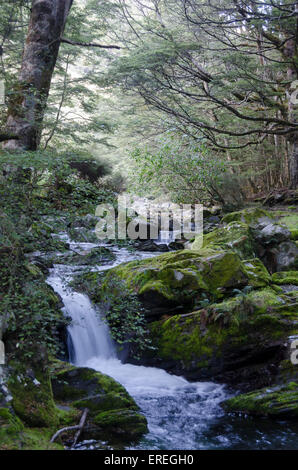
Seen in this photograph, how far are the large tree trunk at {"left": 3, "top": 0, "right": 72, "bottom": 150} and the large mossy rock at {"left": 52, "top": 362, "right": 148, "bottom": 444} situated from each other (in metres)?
3.29

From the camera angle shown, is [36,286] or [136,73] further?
[136,73]

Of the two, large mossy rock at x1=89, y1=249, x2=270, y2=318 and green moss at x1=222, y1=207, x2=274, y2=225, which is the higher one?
green moss at x1=222, y1=207, x2=274, y2=225

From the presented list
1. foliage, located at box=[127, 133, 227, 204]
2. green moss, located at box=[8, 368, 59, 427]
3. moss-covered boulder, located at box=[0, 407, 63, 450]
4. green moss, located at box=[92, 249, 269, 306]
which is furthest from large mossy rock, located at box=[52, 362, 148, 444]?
foliage, located at box=[127, 133, 227, 204]

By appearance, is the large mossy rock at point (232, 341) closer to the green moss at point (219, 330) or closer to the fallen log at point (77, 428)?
the green moss at point (219, 330)

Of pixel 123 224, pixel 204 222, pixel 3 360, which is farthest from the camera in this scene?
pixel 204 222

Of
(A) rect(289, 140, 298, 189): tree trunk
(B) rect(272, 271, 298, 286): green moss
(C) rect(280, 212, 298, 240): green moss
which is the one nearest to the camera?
(B) rect(272, 271, 298, 286): green moss

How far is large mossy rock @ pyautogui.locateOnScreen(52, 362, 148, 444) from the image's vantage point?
14.6 ft

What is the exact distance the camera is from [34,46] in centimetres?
593

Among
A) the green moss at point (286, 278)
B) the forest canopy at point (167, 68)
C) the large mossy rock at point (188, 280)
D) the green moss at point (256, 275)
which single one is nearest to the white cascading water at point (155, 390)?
the large mossy rock at point (188, 280)

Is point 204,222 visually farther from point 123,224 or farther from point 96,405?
point 96,405

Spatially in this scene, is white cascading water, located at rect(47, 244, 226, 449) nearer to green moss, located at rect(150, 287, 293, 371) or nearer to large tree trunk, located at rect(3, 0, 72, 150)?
green moss, located at rect(150, 287, 293, 371)

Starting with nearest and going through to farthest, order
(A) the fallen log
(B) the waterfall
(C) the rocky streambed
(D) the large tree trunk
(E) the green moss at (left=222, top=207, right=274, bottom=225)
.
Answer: (A) the fallen log → (C) the rocky streambed → (D) the large tree trunk → (B) the waterfall → (E) the green moss at (left=222, top=207, right=274, bottom=225)
